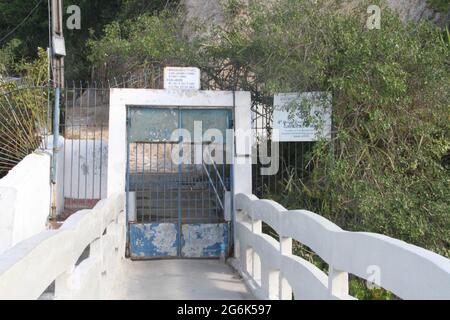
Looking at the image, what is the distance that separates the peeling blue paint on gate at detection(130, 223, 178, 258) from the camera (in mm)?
10016

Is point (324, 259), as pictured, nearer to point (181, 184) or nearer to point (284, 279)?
point (284, 279)

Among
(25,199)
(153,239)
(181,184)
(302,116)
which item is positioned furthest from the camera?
(181,184)

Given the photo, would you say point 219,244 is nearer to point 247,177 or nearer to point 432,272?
point 247,177

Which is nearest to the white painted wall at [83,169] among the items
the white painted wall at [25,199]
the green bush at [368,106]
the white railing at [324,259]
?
the white painted wall at [25,199]

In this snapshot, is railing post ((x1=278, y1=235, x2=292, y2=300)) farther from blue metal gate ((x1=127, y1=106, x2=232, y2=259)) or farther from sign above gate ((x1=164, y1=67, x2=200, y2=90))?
sign above gate ((x1=164, y1=67, x2=200, y2=90))

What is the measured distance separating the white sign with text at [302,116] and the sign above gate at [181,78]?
1.36 metres

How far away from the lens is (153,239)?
10047mm

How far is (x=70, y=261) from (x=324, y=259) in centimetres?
220

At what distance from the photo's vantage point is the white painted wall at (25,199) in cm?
781

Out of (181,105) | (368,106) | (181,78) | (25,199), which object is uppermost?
(181,78)

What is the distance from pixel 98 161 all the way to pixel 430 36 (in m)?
7.01

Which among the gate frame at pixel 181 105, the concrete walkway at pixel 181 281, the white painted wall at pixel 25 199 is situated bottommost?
the concrete walkway at pixel 181 281

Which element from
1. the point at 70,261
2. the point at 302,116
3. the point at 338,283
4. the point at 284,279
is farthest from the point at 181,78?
the point at 338,283

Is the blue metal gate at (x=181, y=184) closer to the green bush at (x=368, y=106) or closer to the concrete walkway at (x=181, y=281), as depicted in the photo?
the concrete walkway at (x=181, y=281)
